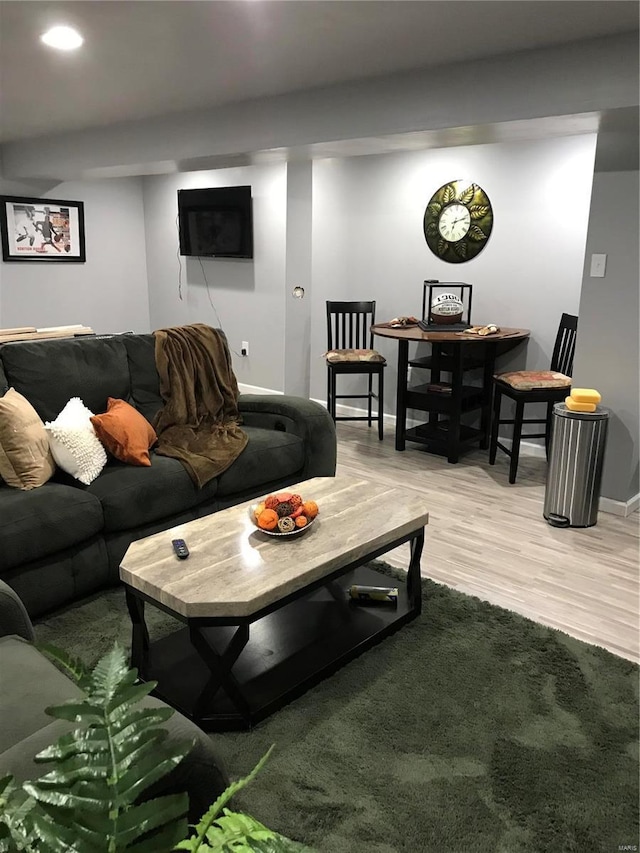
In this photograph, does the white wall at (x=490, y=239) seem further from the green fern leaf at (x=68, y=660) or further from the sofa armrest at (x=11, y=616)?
the green fern leaf at (x=68, y=660)

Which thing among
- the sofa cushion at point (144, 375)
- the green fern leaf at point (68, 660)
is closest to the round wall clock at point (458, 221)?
the sofa cushion at point (144, 375)

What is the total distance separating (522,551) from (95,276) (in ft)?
Answer: 17.6

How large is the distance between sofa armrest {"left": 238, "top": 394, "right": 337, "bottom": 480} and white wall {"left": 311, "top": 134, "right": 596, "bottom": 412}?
6.45ft

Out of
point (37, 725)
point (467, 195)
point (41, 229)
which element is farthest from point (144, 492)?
point (41, 229)

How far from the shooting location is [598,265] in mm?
3592

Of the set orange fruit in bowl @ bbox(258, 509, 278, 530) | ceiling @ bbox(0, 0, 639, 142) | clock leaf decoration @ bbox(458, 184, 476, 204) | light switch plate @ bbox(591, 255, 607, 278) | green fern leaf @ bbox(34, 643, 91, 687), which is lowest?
orange fruit in bowl @ bbox(258, 509, 278, 530)

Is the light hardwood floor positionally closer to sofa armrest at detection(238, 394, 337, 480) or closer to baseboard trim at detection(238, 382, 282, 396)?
sofa armrest at detection(238, 394, 337, 480)

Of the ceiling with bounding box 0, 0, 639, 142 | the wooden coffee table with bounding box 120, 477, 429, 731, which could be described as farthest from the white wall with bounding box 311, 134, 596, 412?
the wooden coffee table with bounding box 120, 477, 429, 731

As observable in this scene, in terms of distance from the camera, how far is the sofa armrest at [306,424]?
11.7 ft

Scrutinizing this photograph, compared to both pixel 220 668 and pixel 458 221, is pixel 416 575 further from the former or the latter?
pixel 458 221

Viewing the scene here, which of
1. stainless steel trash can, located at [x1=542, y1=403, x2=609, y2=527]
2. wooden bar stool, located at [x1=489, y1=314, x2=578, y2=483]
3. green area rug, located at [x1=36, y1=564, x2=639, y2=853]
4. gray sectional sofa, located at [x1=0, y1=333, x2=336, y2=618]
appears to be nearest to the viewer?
green area rug, located at [x1=36, y1=564, x2=639, y2=853]

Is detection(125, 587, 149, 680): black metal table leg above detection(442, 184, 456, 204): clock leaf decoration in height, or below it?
below

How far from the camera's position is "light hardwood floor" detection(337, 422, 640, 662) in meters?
2.75

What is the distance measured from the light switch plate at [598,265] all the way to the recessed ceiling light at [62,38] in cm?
268
